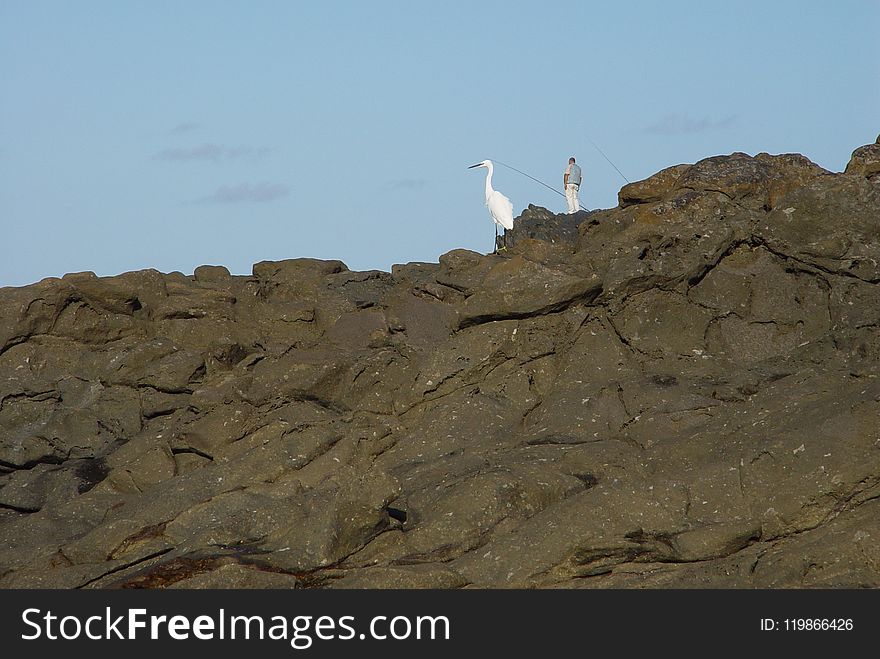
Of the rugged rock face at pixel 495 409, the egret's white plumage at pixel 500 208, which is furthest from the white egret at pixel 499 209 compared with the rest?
the rugged rock face at pixel 495 409

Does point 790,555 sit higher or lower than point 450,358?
lower

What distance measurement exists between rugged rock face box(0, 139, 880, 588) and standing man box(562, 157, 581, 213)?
12.4 ft

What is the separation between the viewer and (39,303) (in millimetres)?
25672

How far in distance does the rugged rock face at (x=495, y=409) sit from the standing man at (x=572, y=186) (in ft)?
12.4

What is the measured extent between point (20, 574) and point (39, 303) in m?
9.94

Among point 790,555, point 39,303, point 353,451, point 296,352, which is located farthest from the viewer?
point 39,303

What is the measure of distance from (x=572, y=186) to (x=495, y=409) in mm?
12947

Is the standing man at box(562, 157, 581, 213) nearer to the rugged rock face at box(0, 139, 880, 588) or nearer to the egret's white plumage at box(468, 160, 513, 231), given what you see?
the egret's white plumage at box(468, 160, 513, 231)

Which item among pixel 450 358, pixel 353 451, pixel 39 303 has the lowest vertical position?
pixel 353 451

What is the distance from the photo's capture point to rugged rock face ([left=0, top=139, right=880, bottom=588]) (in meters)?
15.0

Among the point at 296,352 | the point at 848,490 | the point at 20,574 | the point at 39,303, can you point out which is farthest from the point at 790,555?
the point at 39,303

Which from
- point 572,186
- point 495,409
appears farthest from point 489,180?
point 495,409

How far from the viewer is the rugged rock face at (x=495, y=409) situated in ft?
49.2
